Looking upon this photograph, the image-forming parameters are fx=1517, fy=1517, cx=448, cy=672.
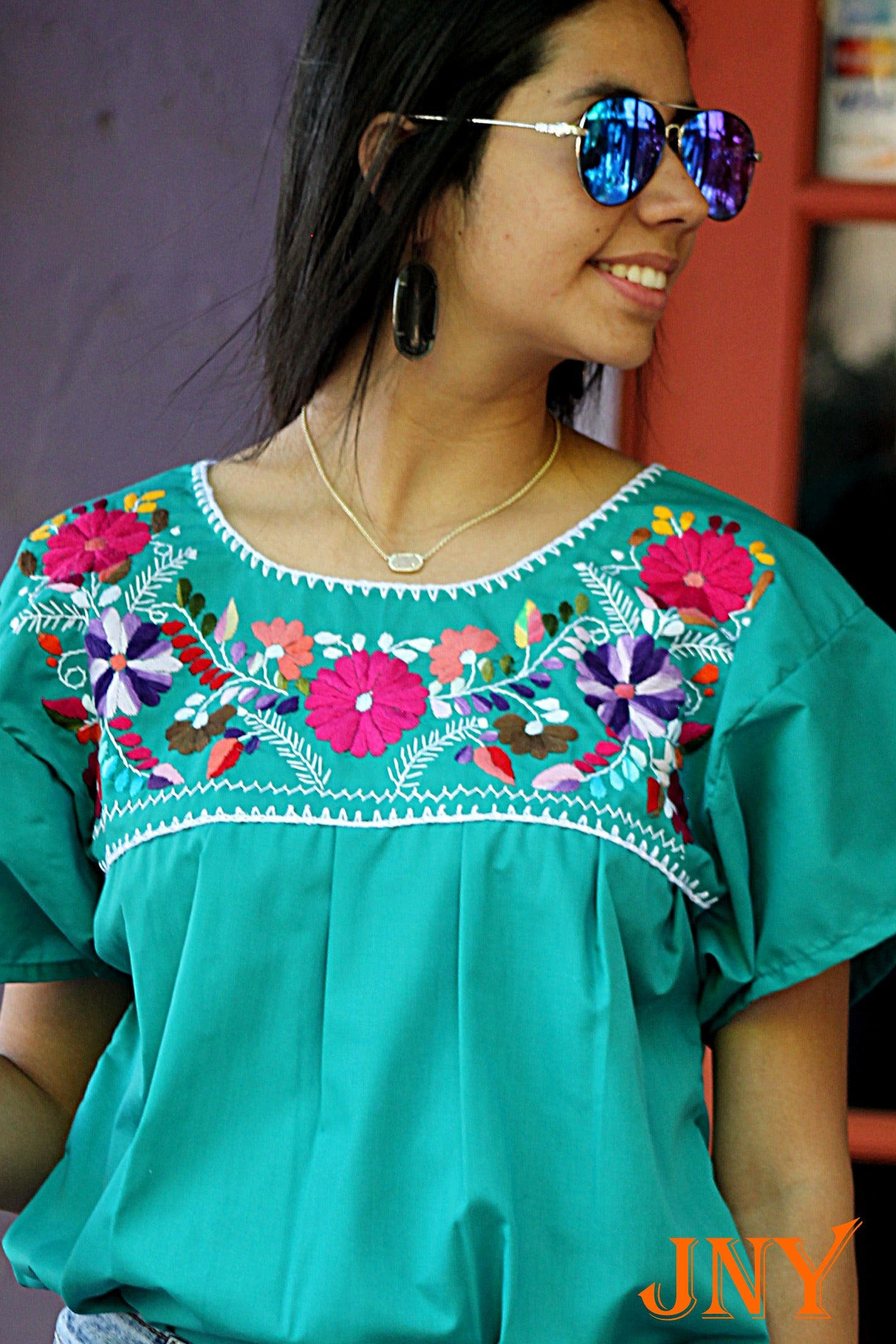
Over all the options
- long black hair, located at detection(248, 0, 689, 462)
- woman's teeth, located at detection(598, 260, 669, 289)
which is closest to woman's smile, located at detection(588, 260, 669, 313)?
woman's teeth, located at detection(598, 260, 669, 289)

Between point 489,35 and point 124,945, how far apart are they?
828 millimetres

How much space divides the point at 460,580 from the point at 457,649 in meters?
0.08

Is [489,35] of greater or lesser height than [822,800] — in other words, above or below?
above

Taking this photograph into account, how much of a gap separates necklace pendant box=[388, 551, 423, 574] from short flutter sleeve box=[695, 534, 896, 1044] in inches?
11.5

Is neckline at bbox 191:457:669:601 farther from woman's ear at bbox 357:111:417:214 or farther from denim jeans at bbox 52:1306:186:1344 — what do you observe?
denim jeans at bbox 52:1306:186:1344

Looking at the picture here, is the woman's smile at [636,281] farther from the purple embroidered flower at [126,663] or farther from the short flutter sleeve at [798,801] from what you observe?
the purple embroidered flower at [126,663]

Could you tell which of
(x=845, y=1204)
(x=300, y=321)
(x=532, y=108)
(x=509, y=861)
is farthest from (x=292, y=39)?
(x=845, y=1204)

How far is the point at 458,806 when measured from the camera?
119 centimetres

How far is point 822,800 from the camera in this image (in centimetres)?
124

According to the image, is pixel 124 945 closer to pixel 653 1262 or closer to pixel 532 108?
pixel 653 1262

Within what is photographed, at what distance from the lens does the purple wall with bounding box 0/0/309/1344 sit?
189 centimetres

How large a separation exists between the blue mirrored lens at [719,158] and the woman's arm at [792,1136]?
2.18 ft

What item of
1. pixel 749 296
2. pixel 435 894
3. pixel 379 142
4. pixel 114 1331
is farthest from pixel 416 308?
pixel 114 1331

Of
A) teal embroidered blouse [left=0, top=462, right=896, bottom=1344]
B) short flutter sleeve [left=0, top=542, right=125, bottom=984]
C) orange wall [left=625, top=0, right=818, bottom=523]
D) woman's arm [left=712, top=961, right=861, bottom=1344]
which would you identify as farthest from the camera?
orange wall [left=625, top=0, right=818, bottom=523]
